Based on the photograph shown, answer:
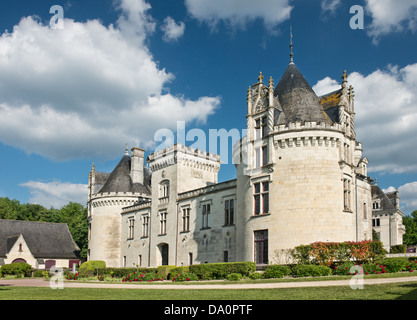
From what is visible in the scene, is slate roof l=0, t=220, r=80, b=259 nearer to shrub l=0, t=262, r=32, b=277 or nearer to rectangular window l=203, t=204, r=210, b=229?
shrub l=0, t=262, r=32, b=277

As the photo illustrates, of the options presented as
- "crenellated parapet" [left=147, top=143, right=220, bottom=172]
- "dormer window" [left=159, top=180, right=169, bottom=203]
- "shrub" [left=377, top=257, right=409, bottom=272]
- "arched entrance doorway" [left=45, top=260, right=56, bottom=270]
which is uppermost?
"crenellated parapet" [left=147, top=143, right=220, bottom=172]

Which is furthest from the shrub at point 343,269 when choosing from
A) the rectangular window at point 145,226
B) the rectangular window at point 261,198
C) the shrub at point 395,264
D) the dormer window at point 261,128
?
the rectangular window at point 145,226

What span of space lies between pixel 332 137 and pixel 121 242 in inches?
1282

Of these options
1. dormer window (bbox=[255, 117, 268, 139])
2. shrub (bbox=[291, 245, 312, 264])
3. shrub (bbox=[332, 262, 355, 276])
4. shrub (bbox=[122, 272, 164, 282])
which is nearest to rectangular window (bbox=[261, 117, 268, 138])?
dormer window (bbox=[255, 117, 268, 139])

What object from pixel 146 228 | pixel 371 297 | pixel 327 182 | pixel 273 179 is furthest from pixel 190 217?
pixel 371 297

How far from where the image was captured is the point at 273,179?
96.5 ft

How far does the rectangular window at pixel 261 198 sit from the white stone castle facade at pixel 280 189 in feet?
0.24

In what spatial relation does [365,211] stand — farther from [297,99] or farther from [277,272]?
[277,272]

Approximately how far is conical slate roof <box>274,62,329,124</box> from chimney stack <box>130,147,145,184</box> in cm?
2640

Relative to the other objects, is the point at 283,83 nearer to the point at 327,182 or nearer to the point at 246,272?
the point at 327,182

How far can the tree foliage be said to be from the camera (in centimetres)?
7500

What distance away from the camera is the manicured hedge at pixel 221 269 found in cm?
2680

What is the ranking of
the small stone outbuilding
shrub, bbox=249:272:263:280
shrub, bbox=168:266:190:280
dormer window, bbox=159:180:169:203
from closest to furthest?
1. shrub, bbox=249:272:263:280
2. shrub, bbox=168:266:190:280
3. dormer window, bbox=159:180:169:203
4. the small stone outbuilding
